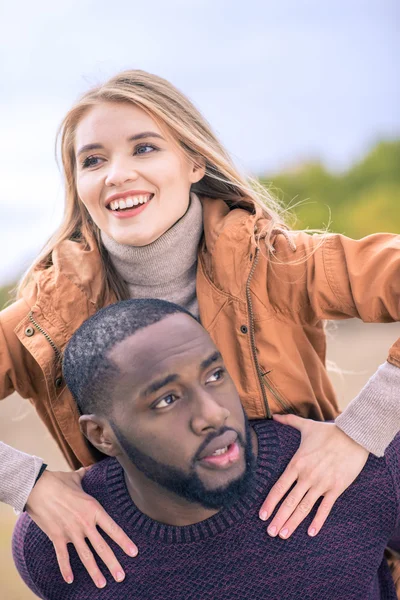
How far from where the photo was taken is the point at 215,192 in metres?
2.53

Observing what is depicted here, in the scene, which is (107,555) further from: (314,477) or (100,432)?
(314,477)

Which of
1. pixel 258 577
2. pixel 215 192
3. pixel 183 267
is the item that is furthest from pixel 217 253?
pixel 258 577

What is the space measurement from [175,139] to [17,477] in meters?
1.11

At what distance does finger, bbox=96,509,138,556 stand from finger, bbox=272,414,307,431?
0.52 m

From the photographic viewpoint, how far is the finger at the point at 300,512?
6.00ft

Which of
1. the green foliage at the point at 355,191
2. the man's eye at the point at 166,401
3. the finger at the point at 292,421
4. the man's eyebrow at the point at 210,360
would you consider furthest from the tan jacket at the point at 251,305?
the green foliage at the point at 355,191

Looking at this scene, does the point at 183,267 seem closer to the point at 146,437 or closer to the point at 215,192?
the point at 215,192

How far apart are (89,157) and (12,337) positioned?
1.97ft

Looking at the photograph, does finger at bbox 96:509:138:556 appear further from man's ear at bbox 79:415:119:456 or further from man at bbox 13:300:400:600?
man's ear at bbox 79:415:119:456

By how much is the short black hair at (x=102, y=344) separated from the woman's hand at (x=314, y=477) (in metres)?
0.48

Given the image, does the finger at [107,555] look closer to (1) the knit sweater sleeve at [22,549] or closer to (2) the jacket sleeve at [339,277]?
(1) the knit sweater sleeve at [22,549]

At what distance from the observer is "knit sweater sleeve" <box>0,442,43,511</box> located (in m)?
2.04

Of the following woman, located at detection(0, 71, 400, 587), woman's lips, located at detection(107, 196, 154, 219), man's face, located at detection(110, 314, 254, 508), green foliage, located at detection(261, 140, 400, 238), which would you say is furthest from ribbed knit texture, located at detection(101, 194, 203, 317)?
green foliage, located at detection(261, 140, 400, 238)

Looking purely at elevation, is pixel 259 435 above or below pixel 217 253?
below
